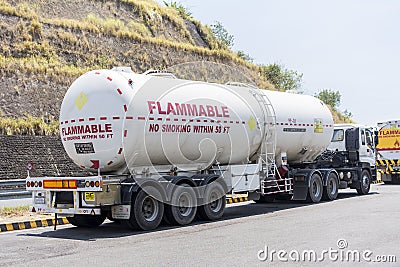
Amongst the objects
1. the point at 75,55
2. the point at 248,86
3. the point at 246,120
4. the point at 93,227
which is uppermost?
the point at 75,55

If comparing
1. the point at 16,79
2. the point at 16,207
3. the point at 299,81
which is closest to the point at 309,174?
the point at 16,207

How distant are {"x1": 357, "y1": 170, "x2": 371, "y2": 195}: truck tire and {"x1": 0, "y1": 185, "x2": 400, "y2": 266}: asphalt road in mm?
5732

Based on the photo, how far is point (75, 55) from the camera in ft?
116

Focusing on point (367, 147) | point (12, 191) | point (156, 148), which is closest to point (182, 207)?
point (156, 148)

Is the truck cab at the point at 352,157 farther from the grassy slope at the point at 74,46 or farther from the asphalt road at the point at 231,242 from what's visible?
the grassy slope at the point at 74,46

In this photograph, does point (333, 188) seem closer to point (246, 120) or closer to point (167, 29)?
point (246, 120)

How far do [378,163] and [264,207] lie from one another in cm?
1185

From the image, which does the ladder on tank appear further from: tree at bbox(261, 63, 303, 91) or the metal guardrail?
tree at bbox(261, 63, 303, 91)

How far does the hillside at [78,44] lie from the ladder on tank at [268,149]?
14.5 m

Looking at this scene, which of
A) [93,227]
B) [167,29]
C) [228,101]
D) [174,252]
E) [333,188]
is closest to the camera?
[174,252]

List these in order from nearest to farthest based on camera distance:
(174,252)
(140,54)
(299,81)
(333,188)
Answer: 1. (174,252)
2. (333,188)
3. (140,54)
4. (299,81)

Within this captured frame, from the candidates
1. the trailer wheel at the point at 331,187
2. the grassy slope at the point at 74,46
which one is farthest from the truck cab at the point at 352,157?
the grassy slope at the point at 74,46

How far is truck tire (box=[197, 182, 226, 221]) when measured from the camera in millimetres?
14086

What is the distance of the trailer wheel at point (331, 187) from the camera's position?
19.0 metres
